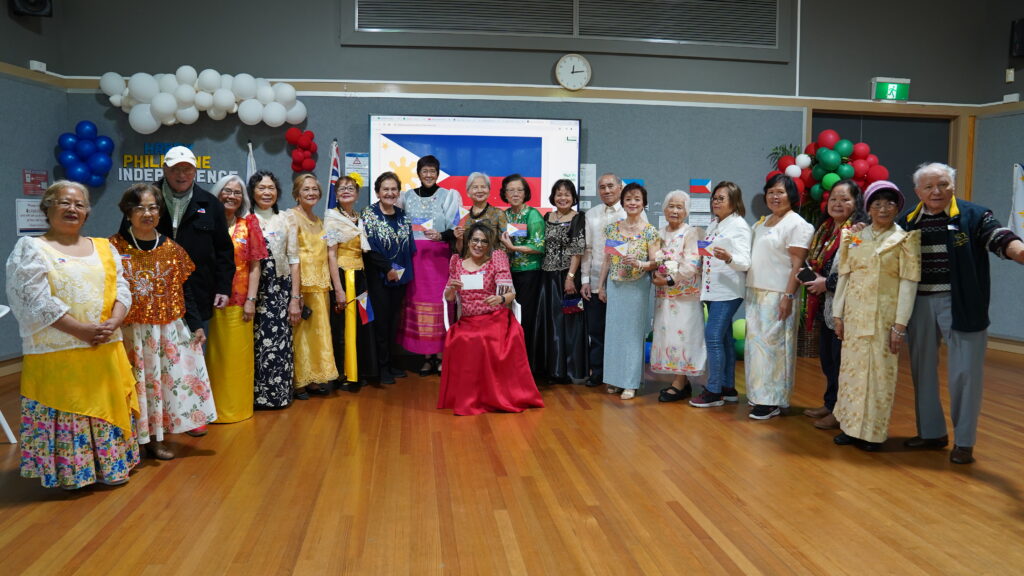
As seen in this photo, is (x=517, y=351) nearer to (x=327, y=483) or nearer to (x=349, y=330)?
(x=349, y=330)

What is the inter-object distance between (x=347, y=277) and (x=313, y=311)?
36 cm

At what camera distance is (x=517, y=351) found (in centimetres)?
443

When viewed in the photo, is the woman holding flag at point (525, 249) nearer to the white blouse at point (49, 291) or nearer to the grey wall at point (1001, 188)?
the white blouse at point (49, 291)

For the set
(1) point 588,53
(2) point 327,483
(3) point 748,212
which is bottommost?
(2) point 327,483

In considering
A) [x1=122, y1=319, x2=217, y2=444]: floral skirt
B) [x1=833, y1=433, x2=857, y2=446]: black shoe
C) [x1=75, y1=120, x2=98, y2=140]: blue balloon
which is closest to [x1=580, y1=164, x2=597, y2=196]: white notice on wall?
[x1=833, y1=433, x2=857, y2=446]: black shoe

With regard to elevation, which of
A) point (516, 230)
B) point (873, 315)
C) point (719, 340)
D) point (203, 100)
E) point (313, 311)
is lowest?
point (719, 340)

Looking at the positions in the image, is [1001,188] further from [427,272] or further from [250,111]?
[250,111]

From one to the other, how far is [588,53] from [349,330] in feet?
11.5

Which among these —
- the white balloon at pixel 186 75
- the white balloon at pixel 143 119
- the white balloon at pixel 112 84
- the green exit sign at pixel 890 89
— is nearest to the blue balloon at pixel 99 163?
the white balloon at pixel 143 119

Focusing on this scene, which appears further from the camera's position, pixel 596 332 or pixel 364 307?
pixel 596 332

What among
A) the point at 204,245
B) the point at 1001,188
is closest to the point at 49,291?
the point at 204,245

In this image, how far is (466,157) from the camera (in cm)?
625

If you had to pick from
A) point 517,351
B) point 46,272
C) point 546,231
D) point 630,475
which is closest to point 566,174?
point 546,231

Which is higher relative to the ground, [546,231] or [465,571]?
[546,231]
